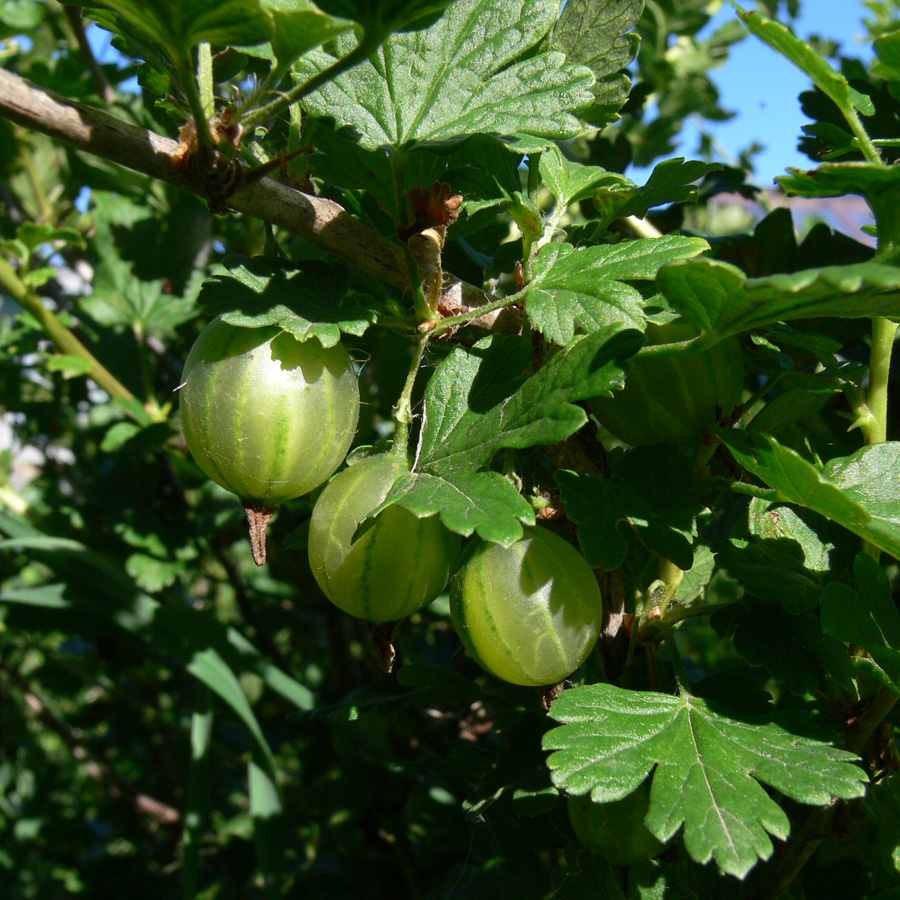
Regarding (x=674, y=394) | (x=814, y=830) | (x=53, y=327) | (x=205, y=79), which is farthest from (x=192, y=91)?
(x=53, y=327)

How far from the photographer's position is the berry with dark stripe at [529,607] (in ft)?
1.60

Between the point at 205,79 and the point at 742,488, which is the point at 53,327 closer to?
the point at 205,79

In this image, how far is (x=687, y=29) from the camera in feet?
4.92

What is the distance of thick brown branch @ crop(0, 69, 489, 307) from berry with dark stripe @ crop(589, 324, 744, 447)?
Result: 5.4 inches

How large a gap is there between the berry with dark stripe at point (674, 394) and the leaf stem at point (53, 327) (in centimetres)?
65

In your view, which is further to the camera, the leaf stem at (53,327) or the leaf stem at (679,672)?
the leaf stem at (53,327)

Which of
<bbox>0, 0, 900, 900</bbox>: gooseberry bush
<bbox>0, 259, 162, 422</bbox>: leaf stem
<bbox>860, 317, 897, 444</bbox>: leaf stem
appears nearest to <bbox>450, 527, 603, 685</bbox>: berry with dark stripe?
<bbox>0, 0, 900, 900</bbox>: gooseberry bush

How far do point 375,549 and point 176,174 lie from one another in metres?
0.24

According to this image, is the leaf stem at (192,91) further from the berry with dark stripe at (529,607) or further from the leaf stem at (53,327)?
the leaf stem at (53,327)

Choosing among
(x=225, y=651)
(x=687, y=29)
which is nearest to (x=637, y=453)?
(x=225, y=651)

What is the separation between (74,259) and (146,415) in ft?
1.84

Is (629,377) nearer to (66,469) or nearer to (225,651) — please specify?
(225,651)

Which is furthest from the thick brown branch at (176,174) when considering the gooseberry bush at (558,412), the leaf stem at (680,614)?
the leaf stem at (680,614)

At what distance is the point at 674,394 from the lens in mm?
521
